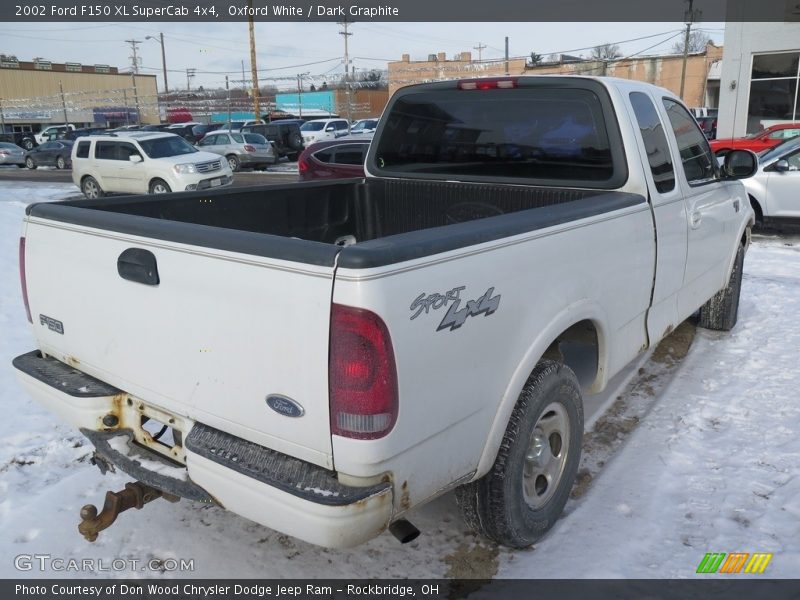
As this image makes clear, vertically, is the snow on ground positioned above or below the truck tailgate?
below

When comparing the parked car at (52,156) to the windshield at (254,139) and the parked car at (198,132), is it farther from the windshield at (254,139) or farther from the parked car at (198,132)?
the windshield at (254,139)

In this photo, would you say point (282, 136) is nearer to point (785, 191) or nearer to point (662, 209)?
point (785, 191)

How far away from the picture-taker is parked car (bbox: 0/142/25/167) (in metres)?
A: 30.7

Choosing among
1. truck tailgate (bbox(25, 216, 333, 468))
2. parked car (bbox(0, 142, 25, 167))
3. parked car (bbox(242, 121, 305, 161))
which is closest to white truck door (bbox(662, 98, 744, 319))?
truck tailgate (bbox(25, 216, 333, 468))

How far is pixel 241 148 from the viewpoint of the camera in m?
24.9

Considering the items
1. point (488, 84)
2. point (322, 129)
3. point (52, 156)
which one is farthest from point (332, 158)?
point (52, 156)

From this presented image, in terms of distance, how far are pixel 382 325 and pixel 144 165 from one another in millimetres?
16962

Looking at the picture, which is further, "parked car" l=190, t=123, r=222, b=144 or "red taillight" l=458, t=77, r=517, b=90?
"parked car" l=190, t=123, r=222, b=144

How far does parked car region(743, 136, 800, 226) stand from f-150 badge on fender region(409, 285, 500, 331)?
32.0ft

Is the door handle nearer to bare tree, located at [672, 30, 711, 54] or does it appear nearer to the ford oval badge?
the ford oval badge

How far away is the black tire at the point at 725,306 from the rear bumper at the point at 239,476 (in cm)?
448

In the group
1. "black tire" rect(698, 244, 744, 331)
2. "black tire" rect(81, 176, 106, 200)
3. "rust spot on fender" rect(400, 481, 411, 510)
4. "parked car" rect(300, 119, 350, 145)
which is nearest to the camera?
"rust spot on fender" rect(400, 481, 411, 510)

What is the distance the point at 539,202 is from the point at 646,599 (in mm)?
2280

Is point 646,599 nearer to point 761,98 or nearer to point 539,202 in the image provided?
point 539,202
